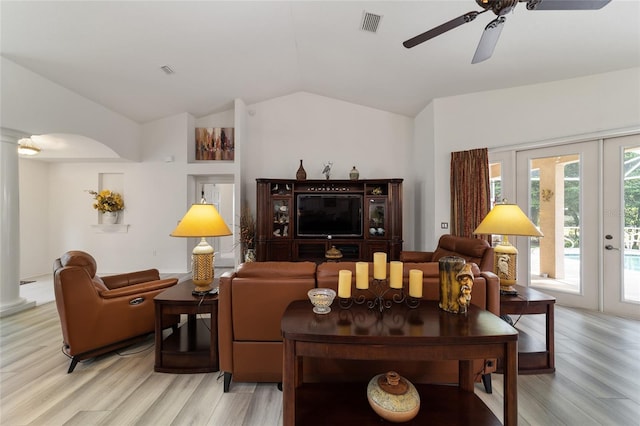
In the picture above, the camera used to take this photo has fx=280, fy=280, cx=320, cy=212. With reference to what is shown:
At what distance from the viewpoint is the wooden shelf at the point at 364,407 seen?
55.6 inches

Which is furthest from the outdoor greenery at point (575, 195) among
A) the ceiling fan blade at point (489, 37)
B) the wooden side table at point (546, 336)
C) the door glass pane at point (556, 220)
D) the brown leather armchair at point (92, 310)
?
the brown leather armchair at point (92, 310)

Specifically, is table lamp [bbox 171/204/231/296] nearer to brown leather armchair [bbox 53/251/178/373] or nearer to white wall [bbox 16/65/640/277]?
brown leather armchair [bbox 53/251/178/373]

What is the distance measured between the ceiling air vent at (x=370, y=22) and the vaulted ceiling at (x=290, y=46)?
2.3 inches

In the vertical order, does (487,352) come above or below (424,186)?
below

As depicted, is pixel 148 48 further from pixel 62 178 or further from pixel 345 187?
pixel 62 178

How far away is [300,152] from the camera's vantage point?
5.83 metres

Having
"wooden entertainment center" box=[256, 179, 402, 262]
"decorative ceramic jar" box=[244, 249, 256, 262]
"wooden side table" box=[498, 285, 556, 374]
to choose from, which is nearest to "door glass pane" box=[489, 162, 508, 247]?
"wooden entertainment center" box=[256, 179, 402, 262]

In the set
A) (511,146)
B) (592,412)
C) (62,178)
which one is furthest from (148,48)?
(592,412)

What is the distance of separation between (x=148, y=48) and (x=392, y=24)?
3.07m

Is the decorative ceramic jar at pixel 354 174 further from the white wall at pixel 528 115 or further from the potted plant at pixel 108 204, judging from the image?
the potted plant at pixel 108 204

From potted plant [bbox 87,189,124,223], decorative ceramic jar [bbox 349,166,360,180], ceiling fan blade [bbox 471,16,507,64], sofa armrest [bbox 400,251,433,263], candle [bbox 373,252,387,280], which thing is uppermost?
ceiling fan blade [bbox 471,16,507,64]

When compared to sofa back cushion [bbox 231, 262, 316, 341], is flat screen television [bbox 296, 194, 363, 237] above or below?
above

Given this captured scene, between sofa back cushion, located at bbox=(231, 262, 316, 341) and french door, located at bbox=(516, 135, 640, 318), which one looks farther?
french door, located at bbox=(516, 135, 640, 318)

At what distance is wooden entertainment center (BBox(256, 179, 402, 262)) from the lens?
5191 millimetres
